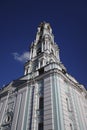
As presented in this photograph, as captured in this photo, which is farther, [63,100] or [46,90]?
[46,90]

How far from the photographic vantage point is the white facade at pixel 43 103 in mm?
15219

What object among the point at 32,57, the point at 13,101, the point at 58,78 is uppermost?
the point at 32,57

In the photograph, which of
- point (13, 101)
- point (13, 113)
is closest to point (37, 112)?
point (13, 113)

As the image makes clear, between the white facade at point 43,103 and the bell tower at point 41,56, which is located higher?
the bell tower at point 41,56

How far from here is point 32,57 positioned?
29.6 metres

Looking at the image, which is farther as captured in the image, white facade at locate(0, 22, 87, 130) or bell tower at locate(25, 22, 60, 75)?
bell tower at locate(25, 22, 60, 75)

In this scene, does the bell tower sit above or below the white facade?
above

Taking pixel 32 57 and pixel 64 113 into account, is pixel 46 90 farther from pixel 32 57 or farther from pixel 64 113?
pixel 32 57

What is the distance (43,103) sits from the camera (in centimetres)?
1717

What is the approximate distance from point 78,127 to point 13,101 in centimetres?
1149

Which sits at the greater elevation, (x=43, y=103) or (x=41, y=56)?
(x=41, y=56)

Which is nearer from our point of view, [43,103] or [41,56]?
[43,103]

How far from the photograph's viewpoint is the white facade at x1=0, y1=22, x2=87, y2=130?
49.9ft

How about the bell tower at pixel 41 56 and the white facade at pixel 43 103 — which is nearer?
the white facade at pixel 43 103
